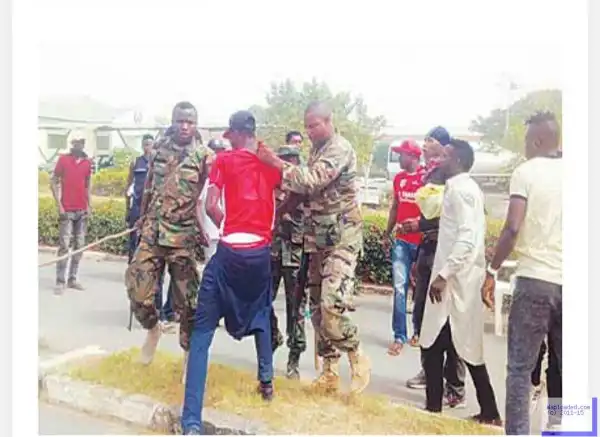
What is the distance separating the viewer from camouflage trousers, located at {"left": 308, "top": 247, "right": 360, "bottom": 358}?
11.9ft

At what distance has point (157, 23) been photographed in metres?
3.60

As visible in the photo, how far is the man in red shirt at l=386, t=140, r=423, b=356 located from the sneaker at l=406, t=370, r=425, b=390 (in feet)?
0.36

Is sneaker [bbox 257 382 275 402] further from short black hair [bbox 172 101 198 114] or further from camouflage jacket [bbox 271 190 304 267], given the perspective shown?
short black hair [bbox 172 101 198 114]

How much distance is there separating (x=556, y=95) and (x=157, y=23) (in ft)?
4.69

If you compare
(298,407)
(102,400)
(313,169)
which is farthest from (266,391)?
(313,169)

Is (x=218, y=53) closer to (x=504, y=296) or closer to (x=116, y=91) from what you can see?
(x=116, y=91)

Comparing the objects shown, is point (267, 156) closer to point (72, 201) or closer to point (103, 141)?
point (103, 141)

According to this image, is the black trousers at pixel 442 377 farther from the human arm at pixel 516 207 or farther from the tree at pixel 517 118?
the tree at pixel 517 118

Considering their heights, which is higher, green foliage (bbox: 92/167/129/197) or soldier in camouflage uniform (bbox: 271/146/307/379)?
green foliage (bbox: 92/167/129/197)

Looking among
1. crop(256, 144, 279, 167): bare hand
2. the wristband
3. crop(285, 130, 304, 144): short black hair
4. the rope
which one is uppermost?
crop(285, 130, 304, 144): short black hair

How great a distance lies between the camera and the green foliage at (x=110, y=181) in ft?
12.1

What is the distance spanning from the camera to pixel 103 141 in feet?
12.0

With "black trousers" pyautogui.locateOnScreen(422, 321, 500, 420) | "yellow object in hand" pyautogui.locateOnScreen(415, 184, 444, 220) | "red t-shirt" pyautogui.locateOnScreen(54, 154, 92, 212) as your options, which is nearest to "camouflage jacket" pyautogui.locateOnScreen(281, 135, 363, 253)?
"yellow object in hand" pyautogui.locateOnScreen(415, 184, 444, 220)

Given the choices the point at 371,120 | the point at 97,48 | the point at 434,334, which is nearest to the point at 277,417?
the point at 434,334
